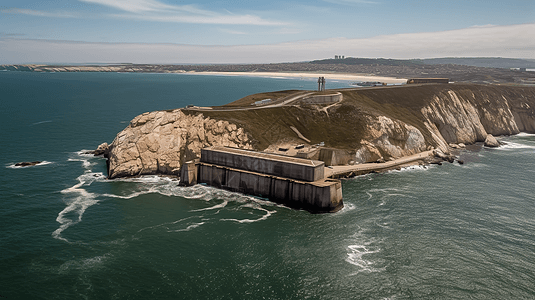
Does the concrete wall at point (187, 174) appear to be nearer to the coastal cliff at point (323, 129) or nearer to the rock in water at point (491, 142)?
the coastal cliff at point (323, 129)

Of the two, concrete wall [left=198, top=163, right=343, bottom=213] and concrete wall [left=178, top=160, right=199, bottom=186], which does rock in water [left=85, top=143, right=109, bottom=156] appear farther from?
concrete wall [left=198, top=163, right=343, bottom=213]

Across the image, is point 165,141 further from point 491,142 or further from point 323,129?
point 491,142

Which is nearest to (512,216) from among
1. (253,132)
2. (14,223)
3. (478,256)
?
(478,256)

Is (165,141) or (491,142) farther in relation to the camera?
(491,142)

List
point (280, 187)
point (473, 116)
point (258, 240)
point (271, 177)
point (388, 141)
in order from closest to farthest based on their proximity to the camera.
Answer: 1. point (258, 240)
2. point (280, 187)
3. point (271, 177)
4. point (388, 141)
5. point (473, 116)

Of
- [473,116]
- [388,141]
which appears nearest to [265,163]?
[388,141]

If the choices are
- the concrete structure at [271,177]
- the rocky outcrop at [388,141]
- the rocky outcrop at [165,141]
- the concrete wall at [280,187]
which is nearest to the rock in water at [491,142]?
the rocky outcrop at [388,141]

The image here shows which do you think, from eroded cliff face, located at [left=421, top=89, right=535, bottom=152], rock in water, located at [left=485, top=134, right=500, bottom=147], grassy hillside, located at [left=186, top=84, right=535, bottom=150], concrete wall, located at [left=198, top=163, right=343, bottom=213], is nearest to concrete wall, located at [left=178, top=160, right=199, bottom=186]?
concrete wall, located at [left=198, top=163, right=343, bottom=213]

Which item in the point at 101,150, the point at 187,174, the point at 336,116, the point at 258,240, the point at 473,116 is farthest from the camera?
the point at 473,116
